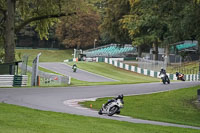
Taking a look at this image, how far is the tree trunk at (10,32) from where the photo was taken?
1417 inches

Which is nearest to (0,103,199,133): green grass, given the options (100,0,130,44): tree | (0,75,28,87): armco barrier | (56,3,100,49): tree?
(0,75,28,87): armco barrier

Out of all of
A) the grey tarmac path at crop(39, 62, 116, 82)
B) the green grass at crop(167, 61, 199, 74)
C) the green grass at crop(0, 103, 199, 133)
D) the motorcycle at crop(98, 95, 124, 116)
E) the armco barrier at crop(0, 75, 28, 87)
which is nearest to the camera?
the green grass at crop(0, 103, 199, 133)

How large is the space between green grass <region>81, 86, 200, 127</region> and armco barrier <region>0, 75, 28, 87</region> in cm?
937

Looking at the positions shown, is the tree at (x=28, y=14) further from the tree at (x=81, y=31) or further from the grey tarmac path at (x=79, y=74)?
the tree at (x=81, y=31)

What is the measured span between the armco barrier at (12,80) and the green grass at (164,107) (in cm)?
937

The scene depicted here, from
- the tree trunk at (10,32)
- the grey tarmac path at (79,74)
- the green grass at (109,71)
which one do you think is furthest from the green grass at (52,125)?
the green grass at (109,71)

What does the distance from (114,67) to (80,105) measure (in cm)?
4407

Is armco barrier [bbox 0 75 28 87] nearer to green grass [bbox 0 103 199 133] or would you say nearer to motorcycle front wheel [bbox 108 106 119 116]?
motorcycle front wheel [bbox 108 106 119 116]

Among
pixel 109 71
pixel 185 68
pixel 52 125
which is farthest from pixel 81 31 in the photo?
pixel 52 125

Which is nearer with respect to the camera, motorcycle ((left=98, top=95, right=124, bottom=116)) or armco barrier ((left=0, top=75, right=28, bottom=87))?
motorcycle ((left=98, top=95, right=124, bottom=116))

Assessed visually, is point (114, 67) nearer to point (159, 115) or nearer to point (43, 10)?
point (43, 10)

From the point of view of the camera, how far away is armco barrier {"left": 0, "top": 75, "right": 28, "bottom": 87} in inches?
1229

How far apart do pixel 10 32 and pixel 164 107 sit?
17.7 meters

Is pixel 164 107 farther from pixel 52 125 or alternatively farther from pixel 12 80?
pixel 12 80
